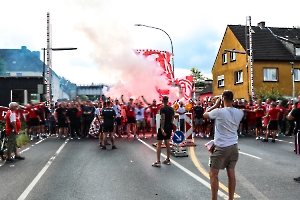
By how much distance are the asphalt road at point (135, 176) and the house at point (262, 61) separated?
22769mm

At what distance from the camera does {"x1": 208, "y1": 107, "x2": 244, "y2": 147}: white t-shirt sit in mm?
5254

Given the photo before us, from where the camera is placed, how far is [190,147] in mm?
12781

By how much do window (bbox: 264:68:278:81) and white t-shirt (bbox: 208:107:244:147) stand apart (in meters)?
31.1

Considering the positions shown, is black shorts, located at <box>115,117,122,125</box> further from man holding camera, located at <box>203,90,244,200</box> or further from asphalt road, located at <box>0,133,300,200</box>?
man holding camera, located at <box>203,90,244,200</box>

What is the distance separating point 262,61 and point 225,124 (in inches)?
1227

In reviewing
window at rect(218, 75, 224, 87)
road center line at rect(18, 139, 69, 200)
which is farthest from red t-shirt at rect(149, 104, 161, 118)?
window at rect(218, 75, 224, 87)

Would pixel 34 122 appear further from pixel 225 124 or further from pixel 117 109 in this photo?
pixel 225 124

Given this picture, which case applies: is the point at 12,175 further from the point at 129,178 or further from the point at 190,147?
the point at 190,147

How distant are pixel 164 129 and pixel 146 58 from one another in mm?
13394

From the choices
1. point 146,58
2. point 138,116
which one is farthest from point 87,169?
point 146,58

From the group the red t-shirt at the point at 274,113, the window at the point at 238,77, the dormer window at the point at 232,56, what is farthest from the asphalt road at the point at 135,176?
the dormer window at the point at 232,56

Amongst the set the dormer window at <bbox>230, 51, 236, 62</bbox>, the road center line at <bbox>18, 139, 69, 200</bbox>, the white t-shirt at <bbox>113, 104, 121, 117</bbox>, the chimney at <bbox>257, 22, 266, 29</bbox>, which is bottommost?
the road center line at <bbox>18, 139, 69, 200</bbox>

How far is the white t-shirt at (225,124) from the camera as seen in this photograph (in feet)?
17.2

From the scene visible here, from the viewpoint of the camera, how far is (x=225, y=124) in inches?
208
